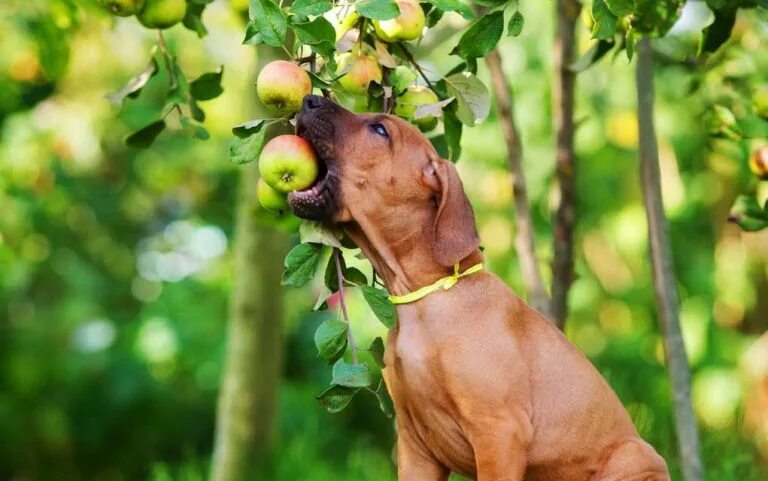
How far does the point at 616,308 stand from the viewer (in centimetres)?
777

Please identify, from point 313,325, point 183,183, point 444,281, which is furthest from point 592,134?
point 444,281

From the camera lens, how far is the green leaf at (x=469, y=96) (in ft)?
7.95

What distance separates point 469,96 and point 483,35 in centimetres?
18

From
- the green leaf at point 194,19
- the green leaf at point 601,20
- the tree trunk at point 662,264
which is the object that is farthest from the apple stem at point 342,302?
the tree trunk at point 662,264

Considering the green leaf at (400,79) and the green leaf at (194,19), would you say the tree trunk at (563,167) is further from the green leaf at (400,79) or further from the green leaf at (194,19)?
the green leaf at (400,79)

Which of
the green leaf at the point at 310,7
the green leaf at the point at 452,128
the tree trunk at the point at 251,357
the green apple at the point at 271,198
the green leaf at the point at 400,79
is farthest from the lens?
the tree trunk at the point at 251,357

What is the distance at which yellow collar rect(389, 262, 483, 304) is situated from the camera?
2252 millimetres

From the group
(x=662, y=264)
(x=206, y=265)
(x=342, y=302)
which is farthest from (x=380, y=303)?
(x=206, y=265)

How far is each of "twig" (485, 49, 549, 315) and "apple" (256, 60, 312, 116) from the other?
A: 1578 millimetres

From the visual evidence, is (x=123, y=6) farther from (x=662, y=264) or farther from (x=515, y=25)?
(x=662, y=264)

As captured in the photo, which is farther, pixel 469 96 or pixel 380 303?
pixel 469 96

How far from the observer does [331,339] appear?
215 centimetres

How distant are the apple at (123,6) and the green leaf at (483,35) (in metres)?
0.76

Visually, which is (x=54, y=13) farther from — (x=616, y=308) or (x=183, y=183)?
(x=616, y=308)
